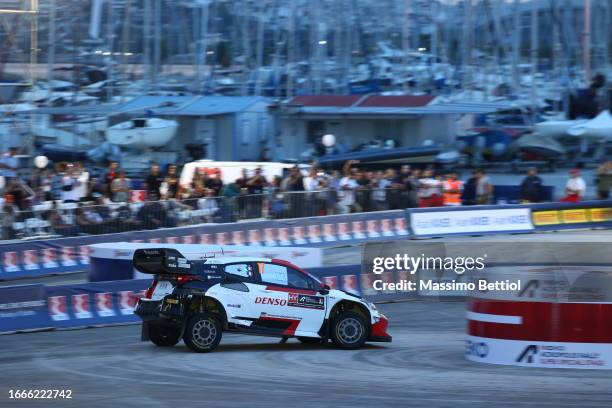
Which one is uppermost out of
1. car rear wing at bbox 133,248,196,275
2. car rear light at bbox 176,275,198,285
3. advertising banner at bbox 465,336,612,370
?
car rear wing at bbox 133,248,196,275

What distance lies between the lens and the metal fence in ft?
74.8

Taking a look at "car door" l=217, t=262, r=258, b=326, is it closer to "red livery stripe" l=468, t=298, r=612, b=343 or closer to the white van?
"red livery stripe" l=468, t=298, r=612, b=343

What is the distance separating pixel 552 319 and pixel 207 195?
14557 mm

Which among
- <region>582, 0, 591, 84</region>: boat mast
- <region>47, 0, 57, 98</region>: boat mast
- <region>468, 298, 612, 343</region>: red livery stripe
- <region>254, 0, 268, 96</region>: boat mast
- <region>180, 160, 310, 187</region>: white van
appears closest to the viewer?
<region>468, 298, 612, 343</region>: red livery stripe

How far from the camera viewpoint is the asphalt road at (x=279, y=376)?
10.3m

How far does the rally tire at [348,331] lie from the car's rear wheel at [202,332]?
5.58 ft

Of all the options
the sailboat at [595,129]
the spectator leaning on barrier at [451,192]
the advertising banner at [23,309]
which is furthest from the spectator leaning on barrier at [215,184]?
the sailboat at [595,129]

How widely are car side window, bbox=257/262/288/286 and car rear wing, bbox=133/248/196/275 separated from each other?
101cm

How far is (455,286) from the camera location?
20.6m

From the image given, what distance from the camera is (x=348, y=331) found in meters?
14.7

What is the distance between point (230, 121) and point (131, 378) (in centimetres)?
3062

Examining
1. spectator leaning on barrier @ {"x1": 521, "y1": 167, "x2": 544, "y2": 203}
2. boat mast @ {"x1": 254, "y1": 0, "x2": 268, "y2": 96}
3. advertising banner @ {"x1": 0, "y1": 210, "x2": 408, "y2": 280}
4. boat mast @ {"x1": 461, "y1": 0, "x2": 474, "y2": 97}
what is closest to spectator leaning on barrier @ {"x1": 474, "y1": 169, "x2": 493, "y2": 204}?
spectator leaning on barrier @ {"x1": 521, "y1": 167, "x2": 544, "y2": 203}

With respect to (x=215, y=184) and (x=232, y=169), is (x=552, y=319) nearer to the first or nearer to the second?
(x=215, y=184)

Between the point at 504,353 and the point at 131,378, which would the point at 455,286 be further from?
the point at 131,378
